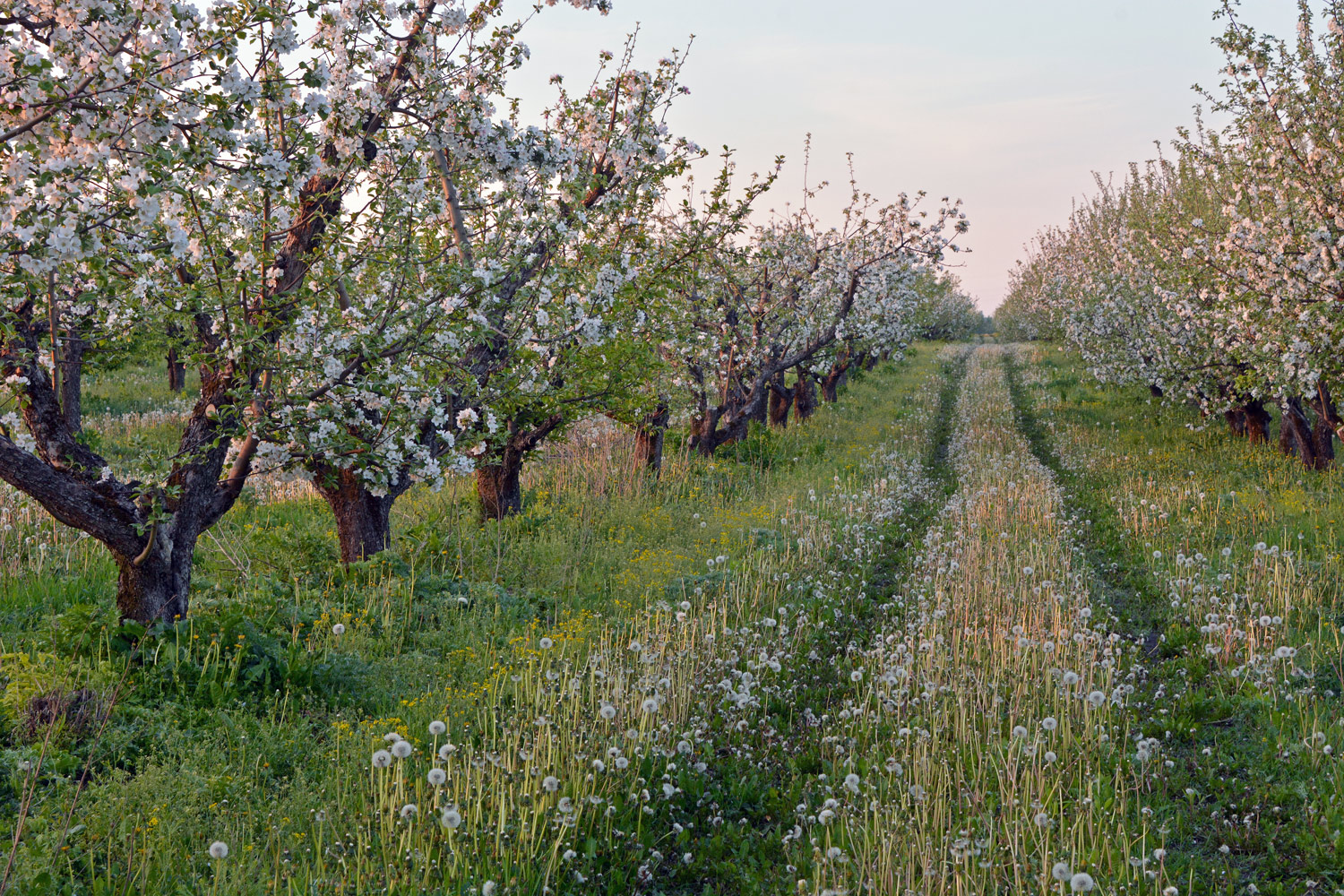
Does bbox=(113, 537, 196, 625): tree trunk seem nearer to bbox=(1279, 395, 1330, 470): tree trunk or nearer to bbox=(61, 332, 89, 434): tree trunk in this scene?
bbox=(61, 332, 89, 434): tree trunk

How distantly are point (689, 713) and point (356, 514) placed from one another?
529 centimetres

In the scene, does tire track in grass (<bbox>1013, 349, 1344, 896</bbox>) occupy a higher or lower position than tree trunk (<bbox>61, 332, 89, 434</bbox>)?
lower

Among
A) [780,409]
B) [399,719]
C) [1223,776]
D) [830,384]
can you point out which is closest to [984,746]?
Result: [1223,776]

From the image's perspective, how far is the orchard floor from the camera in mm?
4543

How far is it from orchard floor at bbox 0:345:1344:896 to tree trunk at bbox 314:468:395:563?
36 centimetres

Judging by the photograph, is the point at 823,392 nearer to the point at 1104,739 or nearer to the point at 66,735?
the point at 1104,739

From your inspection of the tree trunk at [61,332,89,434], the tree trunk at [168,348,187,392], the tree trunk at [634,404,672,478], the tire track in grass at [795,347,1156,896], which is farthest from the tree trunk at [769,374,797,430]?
the tree trunk at [168,348,187,392]

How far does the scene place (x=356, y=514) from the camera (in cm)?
981

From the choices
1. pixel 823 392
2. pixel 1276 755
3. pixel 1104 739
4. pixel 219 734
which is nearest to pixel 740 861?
pixel 1104 739

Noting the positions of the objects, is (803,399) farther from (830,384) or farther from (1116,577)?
(1116,577)

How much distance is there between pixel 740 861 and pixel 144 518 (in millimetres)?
5310

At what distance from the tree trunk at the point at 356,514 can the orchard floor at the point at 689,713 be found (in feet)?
1.17

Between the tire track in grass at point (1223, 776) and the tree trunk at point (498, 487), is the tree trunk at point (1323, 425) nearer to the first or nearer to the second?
the tire track in grass at point (1223, 776)

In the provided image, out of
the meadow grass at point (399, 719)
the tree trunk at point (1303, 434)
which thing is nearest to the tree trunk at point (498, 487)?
the meadow grass at point (399, 719)
